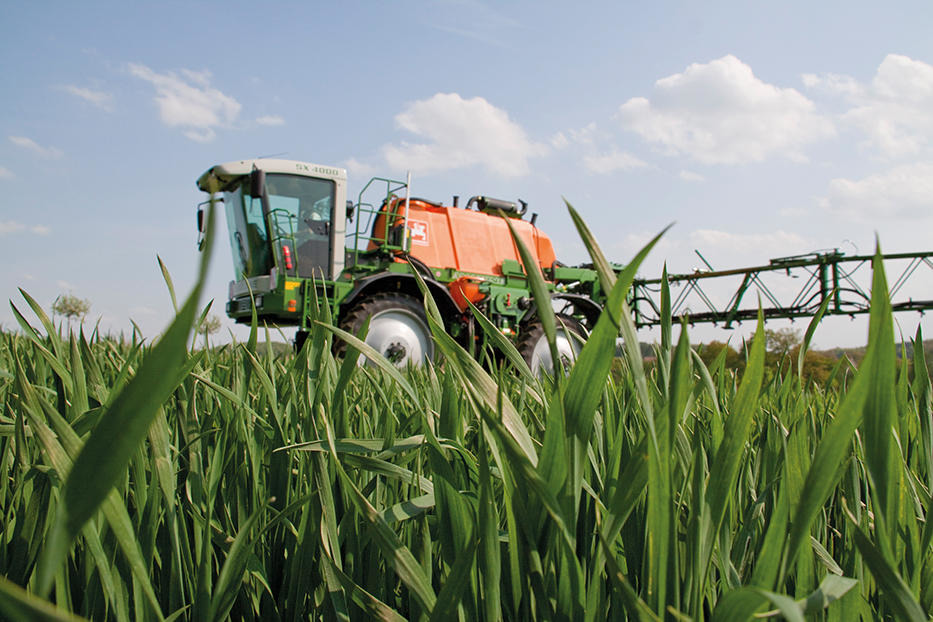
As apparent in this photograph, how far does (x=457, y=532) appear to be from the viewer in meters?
0.40

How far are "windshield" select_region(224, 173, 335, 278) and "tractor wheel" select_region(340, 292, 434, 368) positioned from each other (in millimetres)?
690

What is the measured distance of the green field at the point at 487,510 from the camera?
0.85 ft

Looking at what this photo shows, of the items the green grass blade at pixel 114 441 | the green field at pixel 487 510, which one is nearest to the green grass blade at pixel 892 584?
the green field at pixel 487 510

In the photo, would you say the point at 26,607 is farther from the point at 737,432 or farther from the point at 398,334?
the point at 398,334

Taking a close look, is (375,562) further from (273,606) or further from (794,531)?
(794,531)

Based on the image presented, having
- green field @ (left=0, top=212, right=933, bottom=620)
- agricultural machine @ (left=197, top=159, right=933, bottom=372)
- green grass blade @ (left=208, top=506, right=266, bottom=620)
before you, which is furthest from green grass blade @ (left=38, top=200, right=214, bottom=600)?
agricultural machine @ (left=197, top=159, right=933, bottom=372)

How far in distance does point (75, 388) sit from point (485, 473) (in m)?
0.46

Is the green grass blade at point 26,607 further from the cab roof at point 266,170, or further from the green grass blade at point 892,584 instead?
the cab roof at point 266,170

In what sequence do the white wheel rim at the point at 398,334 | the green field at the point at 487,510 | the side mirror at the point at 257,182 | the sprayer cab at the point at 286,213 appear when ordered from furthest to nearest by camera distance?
the sprayer cab at the point at 286,213 < the white wheel rim at the point at 398,334 < the side mirror at the point at 257,182 < the green field at the point at 487,510

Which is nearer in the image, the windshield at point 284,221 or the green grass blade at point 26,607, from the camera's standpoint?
the green grass blade at point 26,607

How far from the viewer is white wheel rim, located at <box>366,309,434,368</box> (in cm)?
592

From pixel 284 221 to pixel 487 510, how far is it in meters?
6.18

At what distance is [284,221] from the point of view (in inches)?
243

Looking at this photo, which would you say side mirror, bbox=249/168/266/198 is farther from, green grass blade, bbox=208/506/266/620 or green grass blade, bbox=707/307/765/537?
green grass blade, bbox=707/307/765/537
